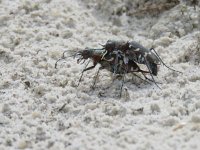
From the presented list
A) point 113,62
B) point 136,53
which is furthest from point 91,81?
point 136,53

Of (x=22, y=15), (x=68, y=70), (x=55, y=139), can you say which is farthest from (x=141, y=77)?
(x=22, y=15)

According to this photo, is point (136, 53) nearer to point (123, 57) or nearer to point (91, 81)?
point (123, 57)

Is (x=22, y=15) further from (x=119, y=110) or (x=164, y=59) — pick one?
(x=119, y=110)

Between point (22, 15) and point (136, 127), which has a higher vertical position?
point (22, 15)

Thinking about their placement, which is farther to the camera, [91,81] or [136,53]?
[91,81]

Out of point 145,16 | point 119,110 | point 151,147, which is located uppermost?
point 145,16

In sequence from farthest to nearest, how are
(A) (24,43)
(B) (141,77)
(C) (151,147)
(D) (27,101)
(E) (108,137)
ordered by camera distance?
(A) (24,43), (B) (141,77), (D) (27,101), (E) (108,137), (C) (151,147)

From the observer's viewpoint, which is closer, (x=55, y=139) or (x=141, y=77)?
(x=55, y=139)
